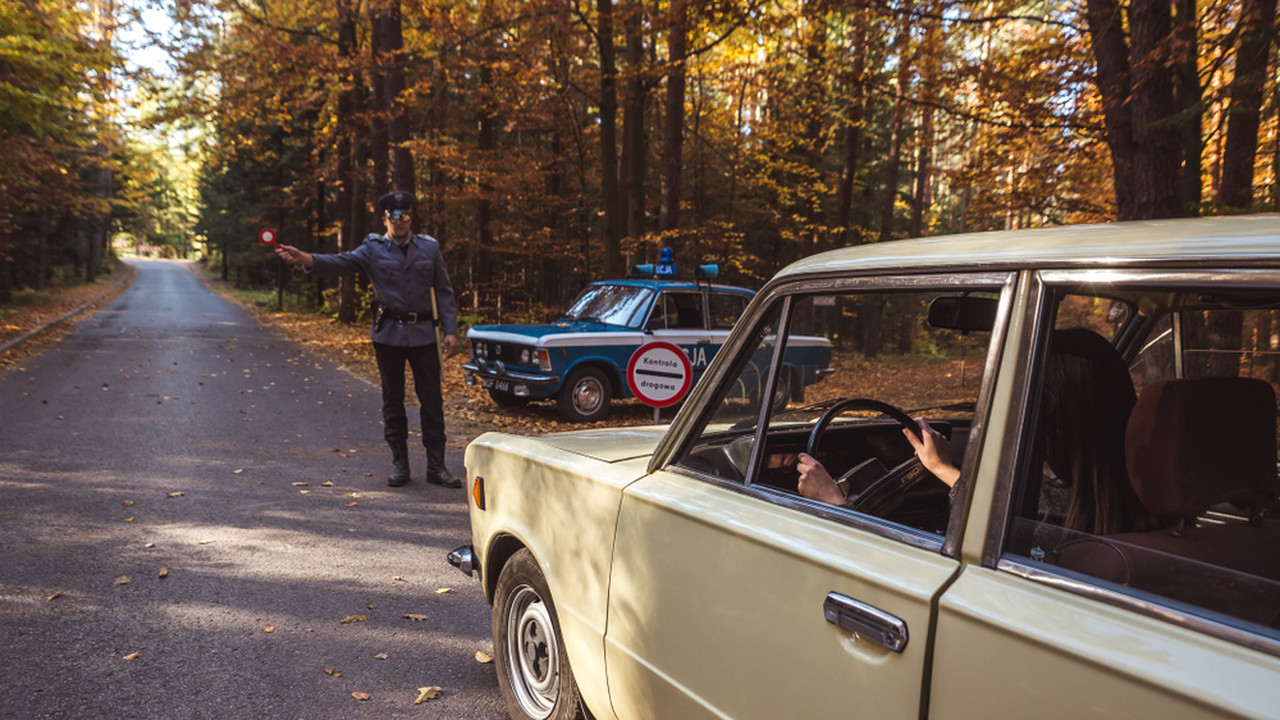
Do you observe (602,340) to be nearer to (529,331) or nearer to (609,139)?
(529,331)

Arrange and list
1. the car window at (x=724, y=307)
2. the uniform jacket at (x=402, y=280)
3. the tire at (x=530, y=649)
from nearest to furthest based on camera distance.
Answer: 1. the tire at (x=530, y=649)
2. the uniform jacket at (x=402, y=280)
3. the car window at (x=724, y=307)

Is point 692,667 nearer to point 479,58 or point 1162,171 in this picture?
point 1162,171

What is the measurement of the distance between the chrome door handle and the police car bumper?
28.1ft

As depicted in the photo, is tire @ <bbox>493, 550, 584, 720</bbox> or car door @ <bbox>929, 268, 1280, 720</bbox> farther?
tire @ <bbox>493, 550, 584, 720</bbox>

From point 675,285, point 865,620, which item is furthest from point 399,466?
point 865,620

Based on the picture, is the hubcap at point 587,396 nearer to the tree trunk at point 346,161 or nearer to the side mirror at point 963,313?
the side mirror at point 963,313

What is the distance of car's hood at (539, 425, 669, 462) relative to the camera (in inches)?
109

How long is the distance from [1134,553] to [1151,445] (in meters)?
0.32

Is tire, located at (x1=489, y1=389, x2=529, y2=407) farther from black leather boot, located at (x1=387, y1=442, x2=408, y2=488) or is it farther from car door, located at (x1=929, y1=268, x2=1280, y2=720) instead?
car door, located at (x1=929, y1=268, x2=1280, y2=720)

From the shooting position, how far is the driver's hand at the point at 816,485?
217 cm

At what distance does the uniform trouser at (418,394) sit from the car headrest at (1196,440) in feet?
18.7

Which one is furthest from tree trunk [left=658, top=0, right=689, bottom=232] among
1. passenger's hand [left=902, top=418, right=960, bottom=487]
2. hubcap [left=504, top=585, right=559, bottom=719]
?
passenger's hand [left=902, top=418, right=960, bottom=487]

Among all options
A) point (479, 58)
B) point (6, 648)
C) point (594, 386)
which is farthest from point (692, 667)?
point (479, 58)

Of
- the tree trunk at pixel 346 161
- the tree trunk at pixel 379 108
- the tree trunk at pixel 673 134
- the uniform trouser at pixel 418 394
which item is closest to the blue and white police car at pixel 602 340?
the uniform trouser at pixel 418 394
